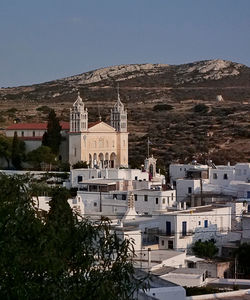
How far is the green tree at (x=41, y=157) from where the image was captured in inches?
2154

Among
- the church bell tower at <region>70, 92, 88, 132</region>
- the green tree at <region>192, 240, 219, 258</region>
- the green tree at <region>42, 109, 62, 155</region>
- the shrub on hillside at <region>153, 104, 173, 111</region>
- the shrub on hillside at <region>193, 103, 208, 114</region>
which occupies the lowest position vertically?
the green tree at <region>192, 240, 219, 258</region>

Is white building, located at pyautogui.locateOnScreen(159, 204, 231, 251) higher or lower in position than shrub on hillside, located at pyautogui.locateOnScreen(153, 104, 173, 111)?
lower

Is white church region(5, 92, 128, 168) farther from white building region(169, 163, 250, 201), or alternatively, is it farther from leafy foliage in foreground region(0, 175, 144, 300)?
leafy foliage in foreground region(0, 175, 144, 300)

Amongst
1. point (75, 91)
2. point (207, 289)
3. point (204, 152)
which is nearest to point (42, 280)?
point (207, 289)

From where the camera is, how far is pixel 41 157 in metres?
54.7

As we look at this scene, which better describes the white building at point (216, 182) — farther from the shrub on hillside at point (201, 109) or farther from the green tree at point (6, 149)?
the shrub on hillside at point (201, 109)

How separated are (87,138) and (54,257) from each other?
152 feet

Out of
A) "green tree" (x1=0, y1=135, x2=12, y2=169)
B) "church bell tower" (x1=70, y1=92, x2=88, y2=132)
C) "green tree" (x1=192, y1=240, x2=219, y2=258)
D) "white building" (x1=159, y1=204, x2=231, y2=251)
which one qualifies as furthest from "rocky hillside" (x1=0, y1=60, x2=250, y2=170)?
"green tree" (x1=192, y1=240, x2=219, y2=258)

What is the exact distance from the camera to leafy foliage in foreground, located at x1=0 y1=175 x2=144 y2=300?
10023 mm

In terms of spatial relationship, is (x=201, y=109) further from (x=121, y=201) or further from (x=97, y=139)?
(x=121, y=201)

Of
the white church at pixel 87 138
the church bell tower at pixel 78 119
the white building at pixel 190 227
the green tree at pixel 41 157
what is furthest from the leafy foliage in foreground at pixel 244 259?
the church bell tower at pixel 78 119

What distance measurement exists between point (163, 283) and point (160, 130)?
62795 mm

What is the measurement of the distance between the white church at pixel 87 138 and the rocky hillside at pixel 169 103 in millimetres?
4276

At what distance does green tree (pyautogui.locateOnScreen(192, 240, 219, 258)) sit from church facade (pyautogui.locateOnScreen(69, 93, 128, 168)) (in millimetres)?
24617
